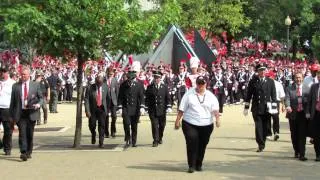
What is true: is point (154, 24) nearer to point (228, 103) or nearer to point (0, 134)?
point (0, 134)

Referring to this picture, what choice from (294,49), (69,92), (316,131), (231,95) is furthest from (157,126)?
(294,49)

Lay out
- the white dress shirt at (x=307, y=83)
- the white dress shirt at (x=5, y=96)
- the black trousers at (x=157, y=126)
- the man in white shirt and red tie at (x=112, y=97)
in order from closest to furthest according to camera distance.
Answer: the white dress shirt at (x=307, y=83), the white dress shirt at (x=5, y=96), the black trousers at (x=157, y=126), the man in white shirt and red tie at (x=112, y=97)

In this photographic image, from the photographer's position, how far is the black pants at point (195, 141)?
40.6 ft

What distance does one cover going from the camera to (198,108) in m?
12.5

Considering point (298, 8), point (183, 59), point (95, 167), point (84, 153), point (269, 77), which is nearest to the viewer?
point (95, 167)

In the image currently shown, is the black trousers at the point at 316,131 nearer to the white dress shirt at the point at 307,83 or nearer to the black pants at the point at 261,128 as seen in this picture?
the white dress shirt at the point at 307,83

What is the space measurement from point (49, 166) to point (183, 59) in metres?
20.0

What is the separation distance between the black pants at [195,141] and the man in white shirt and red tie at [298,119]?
2.47m

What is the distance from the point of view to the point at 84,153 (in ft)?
50.3

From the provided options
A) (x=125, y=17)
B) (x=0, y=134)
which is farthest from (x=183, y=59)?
(x=125, y=17)

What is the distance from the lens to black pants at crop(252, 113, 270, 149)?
1543 centimetres

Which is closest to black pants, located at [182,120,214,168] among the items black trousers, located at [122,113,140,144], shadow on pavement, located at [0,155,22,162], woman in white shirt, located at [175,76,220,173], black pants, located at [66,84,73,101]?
woman in white shirt, located at [175,76,220,173]

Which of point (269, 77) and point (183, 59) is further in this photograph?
point (183, 59)

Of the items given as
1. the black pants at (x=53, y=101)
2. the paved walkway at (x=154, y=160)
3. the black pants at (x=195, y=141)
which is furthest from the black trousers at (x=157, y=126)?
the black pants at (x=53, y=101)
